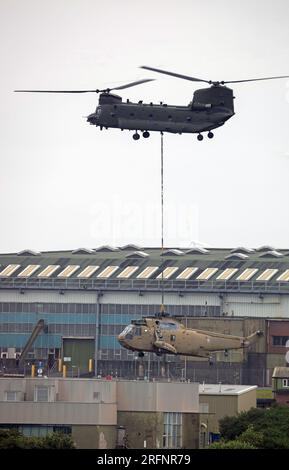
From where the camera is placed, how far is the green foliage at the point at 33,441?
142 m

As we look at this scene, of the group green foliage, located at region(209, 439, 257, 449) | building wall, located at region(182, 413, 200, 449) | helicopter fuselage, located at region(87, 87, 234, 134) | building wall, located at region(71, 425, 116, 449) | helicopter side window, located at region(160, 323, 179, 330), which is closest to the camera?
green foliage, located at region(209, 439, 257, 449)

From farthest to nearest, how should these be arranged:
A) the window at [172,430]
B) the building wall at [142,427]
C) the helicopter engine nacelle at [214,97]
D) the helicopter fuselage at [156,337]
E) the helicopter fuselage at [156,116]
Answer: the helicopter fuselage at [156,337], the helicopter engine nacelle at [214,97], the helicopter fuselage at [156,116], the window at [172,430], the building wall at [142,427]

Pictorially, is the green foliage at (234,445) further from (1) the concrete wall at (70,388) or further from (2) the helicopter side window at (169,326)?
(2) the helicopter side window at (169,326)

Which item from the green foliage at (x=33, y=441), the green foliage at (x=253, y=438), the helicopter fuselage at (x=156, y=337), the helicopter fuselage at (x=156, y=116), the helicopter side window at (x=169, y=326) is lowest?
the green foliage at (x=33, y=441)

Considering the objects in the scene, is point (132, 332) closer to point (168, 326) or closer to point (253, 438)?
point (168, 326)

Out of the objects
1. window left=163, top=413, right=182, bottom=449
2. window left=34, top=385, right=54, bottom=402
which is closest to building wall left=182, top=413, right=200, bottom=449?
window left=163, top=413, right=182, bottom=449

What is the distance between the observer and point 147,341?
18762 centimetres

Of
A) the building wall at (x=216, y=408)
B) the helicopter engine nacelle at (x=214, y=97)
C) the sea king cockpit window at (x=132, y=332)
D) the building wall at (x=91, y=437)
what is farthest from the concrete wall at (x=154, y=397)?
the helicopter engine nacelle at (x=214, y=97)

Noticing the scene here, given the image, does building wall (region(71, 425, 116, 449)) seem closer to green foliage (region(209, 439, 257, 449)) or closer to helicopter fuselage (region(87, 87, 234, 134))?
green foliage (region(209, 439, 257, 449))

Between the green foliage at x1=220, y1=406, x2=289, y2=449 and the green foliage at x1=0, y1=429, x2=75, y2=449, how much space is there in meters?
17.2

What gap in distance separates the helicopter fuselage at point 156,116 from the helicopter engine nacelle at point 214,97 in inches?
9.8

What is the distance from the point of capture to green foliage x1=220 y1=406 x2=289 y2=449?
515 feet

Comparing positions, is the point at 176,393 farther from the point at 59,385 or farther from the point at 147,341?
the point at 147,341
